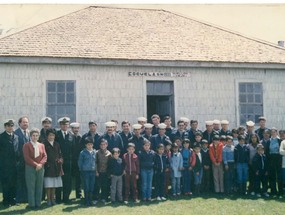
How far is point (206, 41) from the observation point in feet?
46.9

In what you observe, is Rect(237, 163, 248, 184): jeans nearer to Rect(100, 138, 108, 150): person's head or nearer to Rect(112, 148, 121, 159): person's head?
Rect(112, 148, 121, 159): person's head

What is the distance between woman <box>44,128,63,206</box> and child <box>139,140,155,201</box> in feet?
6.28

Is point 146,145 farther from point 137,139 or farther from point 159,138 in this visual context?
point 159,138

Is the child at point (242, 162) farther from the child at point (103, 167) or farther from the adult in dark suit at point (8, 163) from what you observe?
the adult in dark suit at point (8, 163)

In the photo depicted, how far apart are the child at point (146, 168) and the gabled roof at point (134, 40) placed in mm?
3882

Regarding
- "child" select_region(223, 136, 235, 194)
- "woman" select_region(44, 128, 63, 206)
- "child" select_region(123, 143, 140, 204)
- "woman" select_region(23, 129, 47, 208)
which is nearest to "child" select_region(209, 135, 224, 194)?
"child" select_region(223, 136, 235, 194)

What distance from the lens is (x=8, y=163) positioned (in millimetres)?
8742

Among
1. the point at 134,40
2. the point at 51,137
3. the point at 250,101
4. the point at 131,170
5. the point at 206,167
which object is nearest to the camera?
the point at 51,137

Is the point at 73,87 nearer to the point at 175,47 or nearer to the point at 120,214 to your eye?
the point at 175,47

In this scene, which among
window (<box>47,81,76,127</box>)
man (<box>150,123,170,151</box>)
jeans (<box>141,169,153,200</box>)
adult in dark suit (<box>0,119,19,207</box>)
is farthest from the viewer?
window (<box>47,81,76,127</box>)

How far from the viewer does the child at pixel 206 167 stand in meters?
10.2

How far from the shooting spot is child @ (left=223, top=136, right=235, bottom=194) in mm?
10133

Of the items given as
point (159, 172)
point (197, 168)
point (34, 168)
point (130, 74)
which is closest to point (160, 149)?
point (159, 172)

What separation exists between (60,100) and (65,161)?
10.9ft
